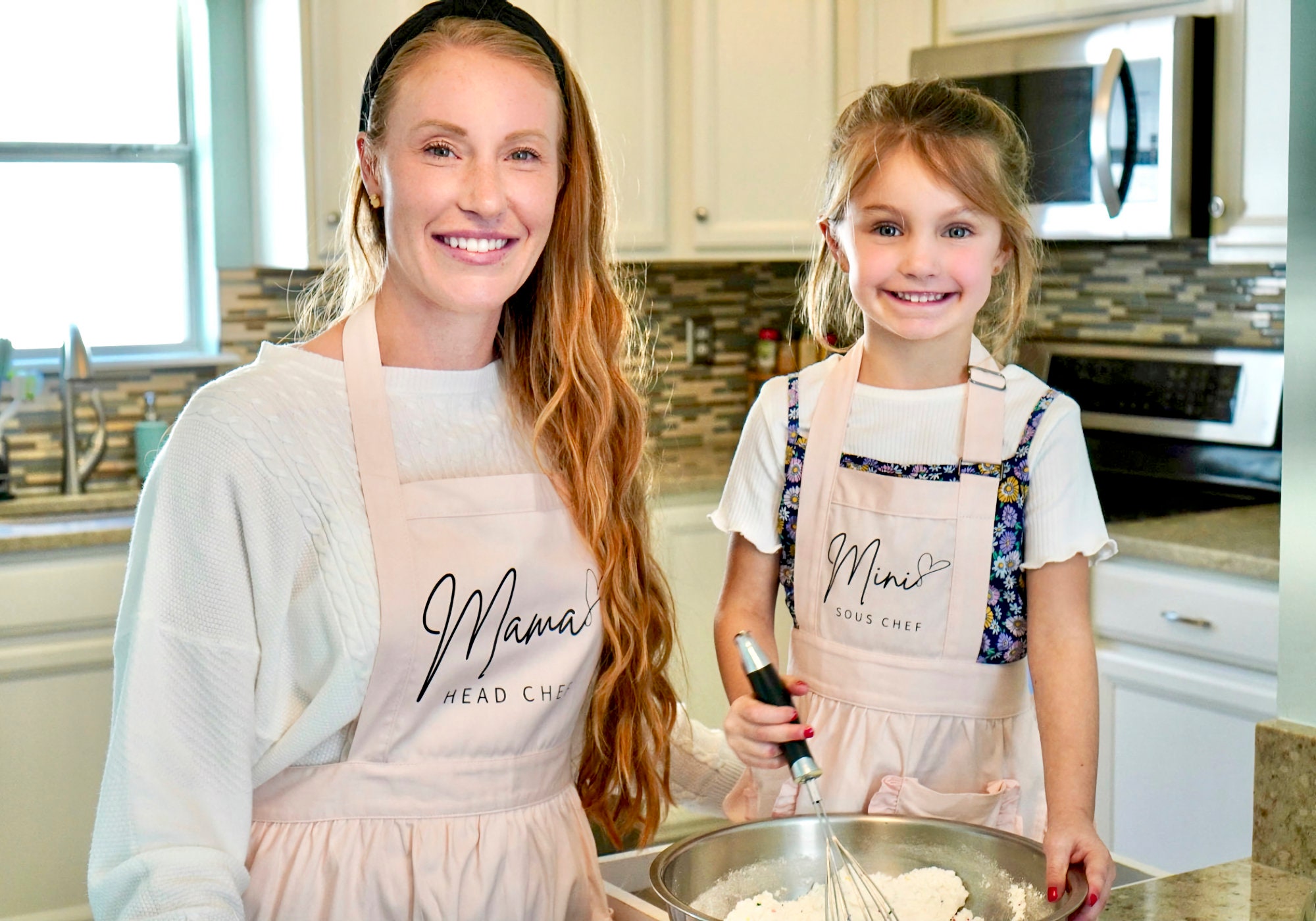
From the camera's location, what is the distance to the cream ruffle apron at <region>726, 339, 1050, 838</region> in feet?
4.72

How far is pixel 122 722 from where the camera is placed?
113 cm

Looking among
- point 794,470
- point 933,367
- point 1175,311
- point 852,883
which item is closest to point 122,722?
point 852,883

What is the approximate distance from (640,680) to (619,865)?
7.3 inches

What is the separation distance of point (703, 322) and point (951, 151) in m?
2.58

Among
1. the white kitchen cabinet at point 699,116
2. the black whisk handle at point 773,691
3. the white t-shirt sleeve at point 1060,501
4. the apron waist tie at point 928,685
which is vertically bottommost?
the apron waist tie at point 928,685

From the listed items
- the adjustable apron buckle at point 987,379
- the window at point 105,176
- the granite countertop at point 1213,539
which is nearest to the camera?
the adjustable apron buckle at point 987,379

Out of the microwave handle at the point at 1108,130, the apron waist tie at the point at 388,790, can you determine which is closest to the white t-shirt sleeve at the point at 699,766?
the apron waist tie at the point at 388,790

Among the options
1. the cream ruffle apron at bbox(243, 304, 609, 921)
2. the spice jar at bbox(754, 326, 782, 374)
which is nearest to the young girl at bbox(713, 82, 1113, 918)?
the cream ruffle apron at bbox(243, 304, 609, 921)

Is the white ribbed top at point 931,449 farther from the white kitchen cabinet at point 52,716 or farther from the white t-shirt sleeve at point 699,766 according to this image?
the white kitchen cabinet at point 52,716

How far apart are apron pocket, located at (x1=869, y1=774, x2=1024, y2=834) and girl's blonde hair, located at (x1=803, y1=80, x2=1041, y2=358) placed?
49 centimetres

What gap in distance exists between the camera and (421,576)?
48.9 inches

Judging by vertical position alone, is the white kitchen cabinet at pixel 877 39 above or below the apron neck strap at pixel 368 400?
above

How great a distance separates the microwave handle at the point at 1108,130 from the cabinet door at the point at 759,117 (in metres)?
0.74

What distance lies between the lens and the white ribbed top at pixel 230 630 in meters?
1.11
